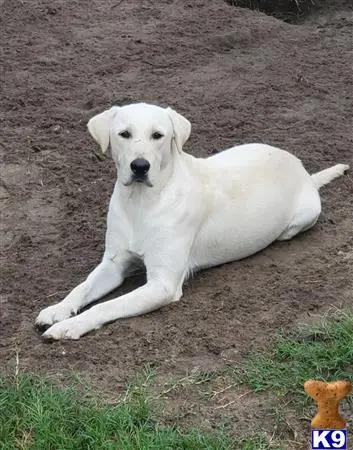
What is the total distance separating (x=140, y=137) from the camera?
4.80 metres

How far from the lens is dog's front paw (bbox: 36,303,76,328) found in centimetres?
466

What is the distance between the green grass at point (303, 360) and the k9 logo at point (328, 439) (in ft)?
2.34

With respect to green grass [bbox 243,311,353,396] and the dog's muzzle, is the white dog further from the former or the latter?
green grass [bbox 243,311,353,396]

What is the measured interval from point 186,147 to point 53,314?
2454mm

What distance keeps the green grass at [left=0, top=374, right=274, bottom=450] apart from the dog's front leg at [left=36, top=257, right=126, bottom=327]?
2.39ft

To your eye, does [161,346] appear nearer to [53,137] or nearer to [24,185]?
[24,185]

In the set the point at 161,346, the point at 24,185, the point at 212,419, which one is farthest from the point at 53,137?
the point at 212,419

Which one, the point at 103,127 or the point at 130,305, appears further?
the point at 103,127

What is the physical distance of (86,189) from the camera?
629cm

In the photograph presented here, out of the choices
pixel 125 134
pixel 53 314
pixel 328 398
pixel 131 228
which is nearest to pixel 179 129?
pixel 125 134

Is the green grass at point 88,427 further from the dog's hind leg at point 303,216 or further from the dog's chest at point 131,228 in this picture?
the dog's hind leg at point 303,216

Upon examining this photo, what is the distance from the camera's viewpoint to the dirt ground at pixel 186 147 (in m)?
4.54

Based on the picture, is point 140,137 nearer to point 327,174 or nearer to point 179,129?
point 179,129

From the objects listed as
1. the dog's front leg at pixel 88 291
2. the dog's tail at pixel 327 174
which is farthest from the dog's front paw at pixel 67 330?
the dog's tail at pixel 327 174
